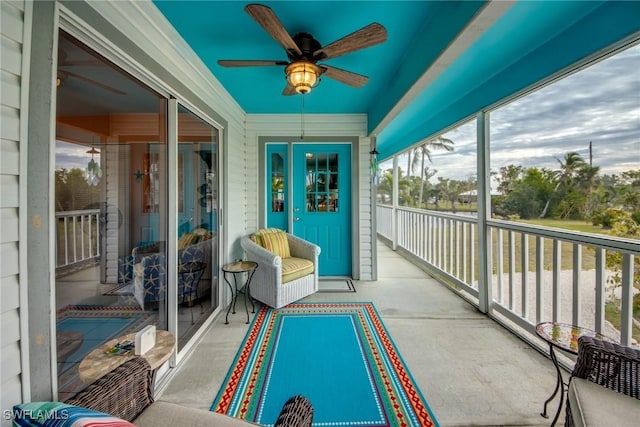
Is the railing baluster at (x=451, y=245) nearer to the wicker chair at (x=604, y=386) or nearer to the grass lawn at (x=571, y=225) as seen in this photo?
the grass lawn at (x=571, y=225)

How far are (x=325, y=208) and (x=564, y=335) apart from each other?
317 cm

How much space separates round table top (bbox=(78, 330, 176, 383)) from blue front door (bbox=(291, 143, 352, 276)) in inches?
114

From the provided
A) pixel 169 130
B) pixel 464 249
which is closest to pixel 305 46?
pixel 169 130

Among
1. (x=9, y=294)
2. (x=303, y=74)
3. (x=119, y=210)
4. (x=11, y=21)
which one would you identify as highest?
(x=303, y=74)

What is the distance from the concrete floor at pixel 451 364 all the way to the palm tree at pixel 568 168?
1502mm

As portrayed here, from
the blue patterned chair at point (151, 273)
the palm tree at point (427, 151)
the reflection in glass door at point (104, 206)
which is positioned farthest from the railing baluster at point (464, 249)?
the reflection in glass door at point (104, 206)

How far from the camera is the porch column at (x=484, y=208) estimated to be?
2.93 m

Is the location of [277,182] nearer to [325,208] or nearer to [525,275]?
[325,208]

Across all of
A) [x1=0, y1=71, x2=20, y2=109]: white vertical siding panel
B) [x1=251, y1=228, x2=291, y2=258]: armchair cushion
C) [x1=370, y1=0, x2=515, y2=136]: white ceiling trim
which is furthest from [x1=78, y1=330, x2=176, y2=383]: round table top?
[x1=370, y1=0, x2=515, y2=136]: white ceiling trim

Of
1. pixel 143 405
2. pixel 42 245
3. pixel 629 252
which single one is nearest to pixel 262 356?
pixel 143 405

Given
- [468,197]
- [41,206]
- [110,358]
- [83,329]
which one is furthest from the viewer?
[468,197]

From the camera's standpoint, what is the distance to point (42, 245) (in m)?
1.02

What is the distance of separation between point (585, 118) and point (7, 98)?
11.0ft

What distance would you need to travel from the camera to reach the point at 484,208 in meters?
3.01
